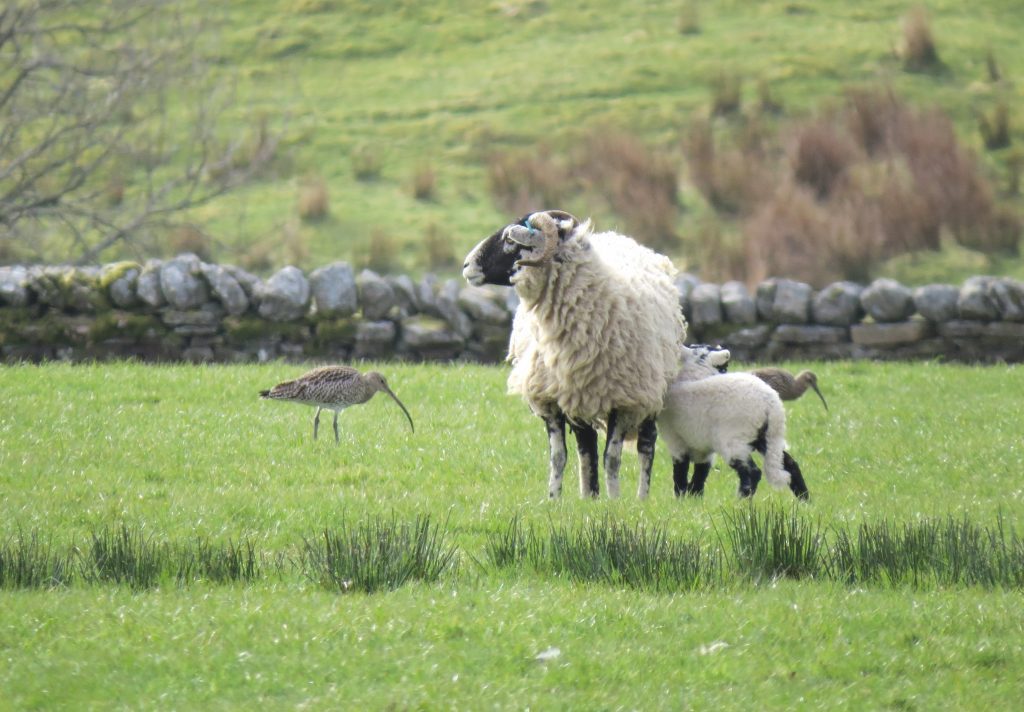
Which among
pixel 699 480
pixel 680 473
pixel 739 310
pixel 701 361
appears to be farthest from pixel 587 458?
pixel 739 310

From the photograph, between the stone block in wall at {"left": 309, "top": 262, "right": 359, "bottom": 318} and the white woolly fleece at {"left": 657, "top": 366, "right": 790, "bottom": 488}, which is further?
the stone block in wall at {"left": 309, "top": 262, "right": 359, "bottom": 318}

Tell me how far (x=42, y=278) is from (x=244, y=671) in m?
10.1

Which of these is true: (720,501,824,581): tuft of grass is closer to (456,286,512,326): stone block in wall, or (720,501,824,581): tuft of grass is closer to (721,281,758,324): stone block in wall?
(456,286,512,326): stone block in wall

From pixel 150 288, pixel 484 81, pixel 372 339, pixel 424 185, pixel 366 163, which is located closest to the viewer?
pixel 150 288

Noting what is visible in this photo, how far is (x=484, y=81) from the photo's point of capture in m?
27.5

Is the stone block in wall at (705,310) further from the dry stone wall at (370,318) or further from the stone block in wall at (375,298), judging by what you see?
the stone block in wall at (375,298)

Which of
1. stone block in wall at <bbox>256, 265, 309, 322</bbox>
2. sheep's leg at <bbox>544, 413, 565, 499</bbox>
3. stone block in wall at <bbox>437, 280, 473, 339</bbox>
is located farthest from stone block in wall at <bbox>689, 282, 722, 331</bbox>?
sheep's leg at <bbox>544, 413, 565, 499</bbox>

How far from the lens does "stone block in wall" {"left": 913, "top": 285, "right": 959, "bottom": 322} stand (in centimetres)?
1489

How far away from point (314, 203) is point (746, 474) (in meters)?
15.4

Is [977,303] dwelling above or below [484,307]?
below

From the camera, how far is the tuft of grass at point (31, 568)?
6.17 meters

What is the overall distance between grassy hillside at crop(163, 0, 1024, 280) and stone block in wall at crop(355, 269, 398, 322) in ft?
18.8

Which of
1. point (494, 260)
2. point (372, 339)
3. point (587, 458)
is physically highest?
point (494, 260)

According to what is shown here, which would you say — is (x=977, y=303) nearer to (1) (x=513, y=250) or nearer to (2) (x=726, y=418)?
(2) (x=726, y=418)
